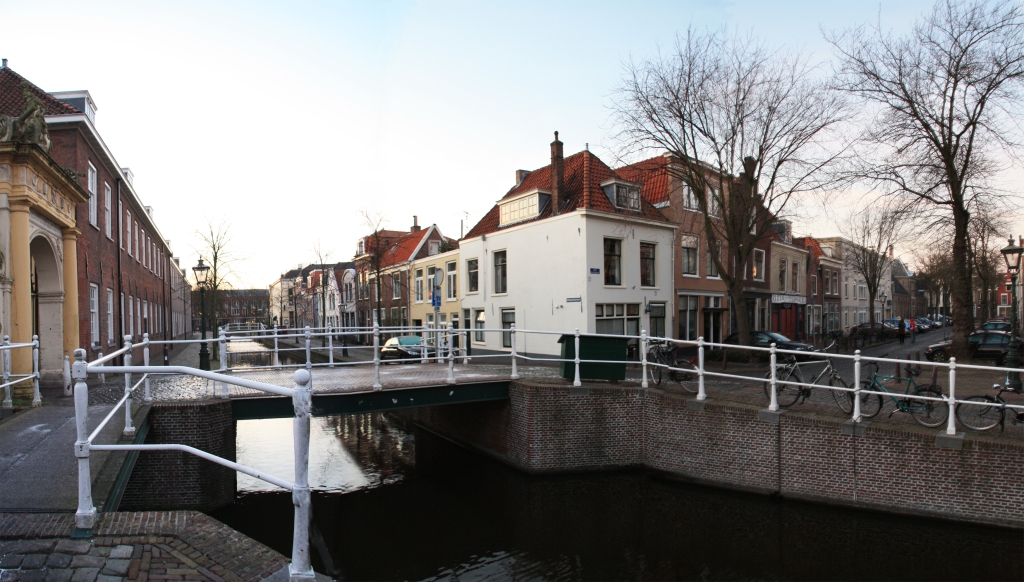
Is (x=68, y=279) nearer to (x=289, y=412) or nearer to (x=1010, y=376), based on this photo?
(x=289, y=412)

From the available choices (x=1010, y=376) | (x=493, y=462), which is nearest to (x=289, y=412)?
(x=493, y=462)

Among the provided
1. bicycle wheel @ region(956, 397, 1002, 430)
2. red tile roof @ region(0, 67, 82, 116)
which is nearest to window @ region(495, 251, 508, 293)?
red tile roof @ region(0, 67, 82, 116)

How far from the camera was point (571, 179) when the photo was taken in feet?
77.9

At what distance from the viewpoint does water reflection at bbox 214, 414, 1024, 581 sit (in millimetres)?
7117

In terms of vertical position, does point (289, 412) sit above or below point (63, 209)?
below

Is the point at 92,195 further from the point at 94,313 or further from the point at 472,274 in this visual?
the point at 472,274

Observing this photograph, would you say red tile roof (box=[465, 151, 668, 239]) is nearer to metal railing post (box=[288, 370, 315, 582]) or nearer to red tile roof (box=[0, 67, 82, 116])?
red tile roof (box=[0, 67, 82, 116])

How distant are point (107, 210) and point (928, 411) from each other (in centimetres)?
2215

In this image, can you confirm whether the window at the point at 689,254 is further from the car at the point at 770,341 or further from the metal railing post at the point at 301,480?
the metal railing post at the point at 301,480

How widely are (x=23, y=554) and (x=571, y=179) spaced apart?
21.8m

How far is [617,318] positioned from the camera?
22797 mm

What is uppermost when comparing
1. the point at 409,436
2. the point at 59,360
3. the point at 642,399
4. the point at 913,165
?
the point at 913,165

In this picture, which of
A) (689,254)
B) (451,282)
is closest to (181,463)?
(689,254)

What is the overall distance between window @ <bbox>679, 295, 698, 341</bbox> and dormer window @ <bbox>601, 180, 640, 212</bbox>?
5299 millimetres
